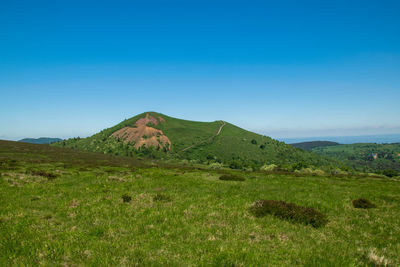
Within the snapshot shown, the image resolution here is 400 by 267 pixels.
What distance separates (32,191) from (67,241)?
1087cm

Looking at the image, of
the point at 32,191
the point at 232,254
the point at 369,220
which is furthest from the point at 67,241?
the point at 369,220

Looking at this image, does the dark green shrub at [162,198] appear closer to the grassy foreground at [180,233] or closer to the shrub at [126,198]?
the grassy foreground at [180,233]

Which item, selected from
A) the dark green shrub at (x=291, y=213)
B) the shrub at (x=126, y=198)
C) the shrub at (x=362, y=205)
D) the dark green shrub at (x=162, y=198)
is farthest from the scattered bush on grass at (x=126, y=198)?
the shrub at (x=362, y=205)

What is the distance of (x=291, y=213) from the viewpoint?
10.9 metres

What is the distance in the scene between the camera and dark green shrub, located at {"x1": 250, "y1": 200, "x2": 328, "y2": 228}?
10473mm

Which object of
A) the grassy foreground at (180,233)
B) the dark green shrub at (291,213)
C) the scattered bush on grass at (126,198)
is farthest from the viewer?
the scattered bush on grass at (126,198)

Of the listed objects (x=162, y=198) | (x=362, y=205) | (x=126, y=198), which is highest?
(x=126, y=198)

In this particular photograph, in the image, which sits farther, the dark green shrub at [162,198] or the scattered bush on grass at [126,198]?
the dark green shrub at [162,198]

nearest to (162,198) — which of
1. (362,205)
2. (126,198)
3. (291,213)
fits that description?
(126,198)

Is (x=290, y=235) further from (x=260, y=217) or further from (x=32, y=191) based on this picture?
(x=32, y=191)

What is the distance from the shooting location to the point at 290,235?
348 inches

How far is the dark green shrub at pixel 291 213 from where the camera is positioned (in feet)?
34.4

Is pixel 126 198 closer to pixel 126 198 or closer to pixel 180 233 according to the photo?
pixel 126 198

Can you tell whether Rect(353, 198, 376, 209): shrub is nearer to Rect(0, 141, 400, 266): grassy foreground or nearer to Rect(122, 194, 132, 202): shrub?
Rect(0, 141, 400, 266): grassy foreground
